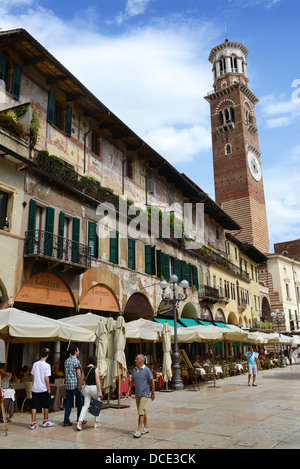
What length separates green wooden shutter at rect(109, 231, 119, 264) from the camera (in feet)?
64.7

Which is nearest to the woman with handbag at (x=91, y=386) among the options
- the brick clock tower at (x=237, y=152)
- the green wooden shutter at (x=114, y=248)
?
the green wooden shutter at (x=114, y=248)

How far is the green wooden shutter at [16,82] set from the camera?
1591 cm

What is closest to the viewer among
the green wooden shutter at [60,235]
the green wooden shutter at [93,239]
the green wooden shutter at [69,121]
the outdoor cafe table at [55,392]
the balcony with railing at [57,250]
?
the outdoor cafe table at [55,392]

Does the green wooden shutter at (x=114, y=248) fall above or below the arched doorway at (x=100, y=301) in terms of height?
above

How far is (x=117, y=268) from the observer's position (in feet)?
65.6

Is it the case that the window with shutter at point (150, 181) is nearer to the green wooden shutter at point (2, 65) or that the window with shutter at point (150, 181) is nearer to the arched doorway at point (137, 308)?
the arched doorway at point (137, 308)

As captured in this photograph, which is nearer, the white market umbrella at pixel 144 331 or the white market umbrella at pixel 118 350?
the white market umbrella at pixel 118 350

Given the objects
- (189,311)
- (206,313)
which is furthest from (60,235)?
(206,313)

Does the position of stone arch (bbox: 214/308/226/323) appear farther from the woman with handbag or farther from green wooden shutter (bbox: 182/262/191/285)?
the woman with handbag

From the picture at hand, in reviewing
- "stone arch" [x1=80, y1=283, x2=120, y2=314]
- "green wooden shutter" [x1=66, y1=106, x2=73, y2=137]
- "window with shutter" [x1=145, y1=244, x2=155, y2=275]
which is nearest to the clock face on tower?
"window with shutter" [x1=145, y1=244, x2=155, y2=275]

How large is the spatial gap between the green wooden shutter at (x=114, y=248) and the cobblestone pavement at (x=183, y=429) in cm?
847

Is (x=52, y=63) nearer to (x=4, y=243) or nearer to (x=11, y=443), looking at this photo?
(x=4, y=243)

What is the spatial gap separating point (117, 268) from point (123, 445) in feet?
43.7

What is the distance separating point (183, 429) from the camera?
8164 millimetres
